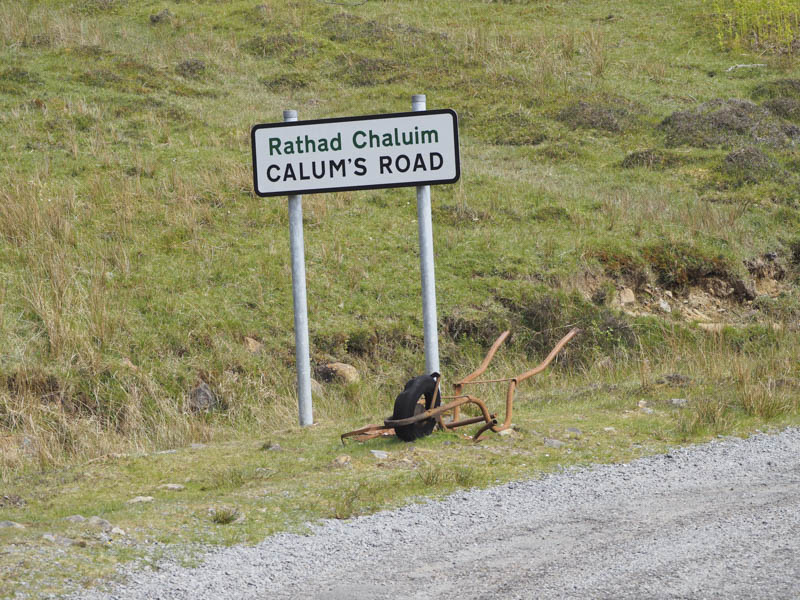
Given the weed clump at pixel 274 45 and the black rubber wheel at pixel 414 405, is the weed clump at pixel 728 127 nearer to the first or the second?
the weed clump at pixel 274 45

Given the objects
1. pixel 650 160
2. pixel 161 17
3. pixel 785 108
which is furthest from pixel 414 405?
pixel 161 17

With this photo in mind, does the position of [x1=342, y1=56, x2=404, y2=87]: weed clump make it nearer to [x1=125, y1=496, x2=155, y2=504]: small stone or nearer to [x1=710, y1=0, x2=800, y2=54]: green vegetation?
[x1=710, y1=0, x2=800, y2=54]: green vegetation

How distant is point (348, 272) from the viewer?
35.5ft

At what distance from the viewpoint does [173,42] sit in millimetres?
22047

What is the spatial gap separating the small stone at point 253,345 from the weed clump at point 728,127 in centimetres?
1037

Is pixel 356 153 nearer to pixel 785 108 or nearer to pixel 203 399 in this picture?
pixel 203 399

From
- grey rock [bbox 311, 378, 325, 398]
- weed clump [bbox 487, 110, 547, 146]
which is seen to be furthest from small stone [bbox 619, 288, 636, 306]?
weed clump [bbox 487, 110, 547, 146]

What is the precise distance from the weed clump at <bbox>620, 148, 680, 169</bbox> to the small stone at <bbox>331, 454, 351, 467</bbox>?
11.5 meters

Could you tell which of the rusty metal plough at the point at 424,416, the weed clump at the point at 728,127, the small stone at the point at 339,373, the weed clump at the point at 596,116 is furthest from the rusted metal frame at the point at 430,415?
the weed clump at the point at 596,116

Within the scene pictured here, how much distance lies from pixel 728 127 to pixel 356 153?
12648 millimetres

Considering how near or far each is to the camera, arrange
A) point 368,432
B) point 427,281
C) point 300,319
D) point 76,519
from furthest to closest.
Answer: point 300,319, point 427,281, point 368,432, point 76,519

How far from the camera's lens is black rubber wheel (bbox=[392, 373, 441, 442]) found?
5.67 metres

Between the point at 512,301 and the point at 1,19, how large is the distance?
16.2m

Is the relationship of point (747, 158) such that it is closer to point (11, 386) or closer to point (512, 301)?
point (512, 301)
